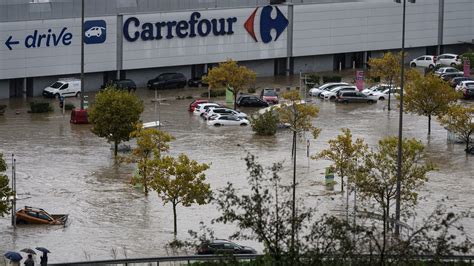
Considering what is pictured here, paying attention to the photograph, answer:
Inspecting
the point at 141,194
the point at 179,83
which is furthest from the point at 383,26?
the point at 141,194

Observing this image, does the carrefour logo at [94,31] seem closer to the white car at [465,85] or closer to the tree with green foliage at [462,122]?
the white car at [465,85]

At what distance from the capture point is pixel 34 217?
3095 centimetres

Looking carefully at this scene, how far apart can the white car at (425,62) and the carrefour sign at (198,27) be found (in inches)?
231

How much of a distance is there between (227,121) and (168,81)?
808 centimetres

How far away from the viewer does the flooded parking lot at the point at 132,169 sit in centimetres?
3005

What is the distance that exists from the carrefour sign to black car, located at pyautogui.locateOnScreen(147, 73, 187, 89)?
138 centimetres

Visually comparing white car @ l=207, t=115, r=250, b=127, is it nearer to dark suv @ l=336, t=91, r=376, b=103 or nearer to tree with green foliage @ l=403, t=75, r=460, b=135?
tree with green foliage @ l=403, t=75, r=460, b=135

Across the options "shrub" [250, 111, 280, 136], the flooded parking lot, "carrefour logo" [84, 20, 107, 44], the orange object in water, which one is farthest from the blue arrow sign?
"shrub" [250, 111, 280, 136]

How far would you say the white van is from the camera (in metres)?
48.8

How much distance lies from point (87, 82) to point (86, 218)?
19.8 meters

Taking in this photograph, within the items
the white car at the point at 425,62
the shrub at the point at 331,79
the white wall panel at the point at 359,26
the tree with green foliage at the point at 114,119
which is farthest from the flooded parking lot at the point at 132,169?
the white car at the point at 425,62

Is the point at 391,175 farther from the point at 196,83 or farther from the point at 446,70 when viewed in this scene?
the point at 446,70

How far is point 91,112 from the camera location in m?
38.9

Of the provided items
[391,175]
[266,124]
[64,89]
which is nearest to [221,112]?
[266,124]
